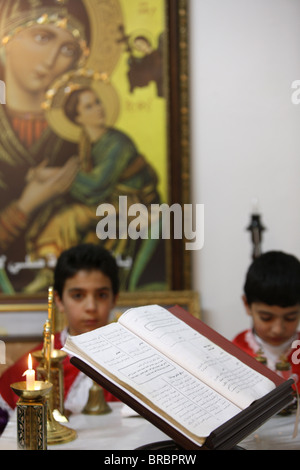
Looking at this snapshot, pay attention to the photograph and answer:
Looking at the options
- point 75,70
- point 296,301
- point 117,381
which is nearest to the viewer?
point 117,381

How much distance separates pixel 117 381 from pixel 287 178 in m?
1.77

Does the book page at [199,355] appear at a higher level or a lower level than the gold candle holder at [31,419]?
higher

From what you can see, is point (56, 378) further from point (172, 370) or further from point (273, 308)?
point (273, 308)

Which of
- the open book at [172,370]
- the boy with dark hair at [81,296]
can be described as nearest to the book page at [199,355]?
the open book at [172,370]

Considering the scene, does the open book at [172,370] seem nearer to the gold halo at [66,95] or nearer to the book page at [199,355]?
the book page at [199,355]

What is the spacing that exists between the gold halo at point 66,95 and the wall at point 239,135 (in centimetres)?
32

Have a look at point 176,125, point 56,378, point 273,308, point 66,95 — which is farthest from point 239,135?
point 56,378

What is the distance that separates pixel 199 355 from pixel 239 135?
1.60m

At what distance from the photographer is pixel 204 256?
2.39 meters

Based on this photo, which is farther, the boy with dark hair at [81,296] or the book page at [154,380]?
the boy with dark hair at [81,296]

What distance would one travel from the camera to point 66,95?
2.37 m

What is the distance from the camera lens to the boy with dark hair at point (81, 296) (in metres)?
1.60

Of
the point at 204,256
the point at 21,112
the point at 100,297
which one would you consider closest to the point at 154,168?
the point at 204,256
